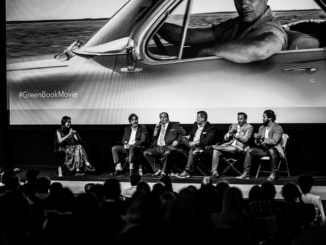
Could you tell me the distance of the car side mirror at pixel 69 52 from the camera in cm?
865

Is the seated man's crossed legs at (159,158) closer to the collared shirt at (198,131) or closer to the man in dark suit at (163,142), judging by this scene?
the man in dark suit at (163,142)

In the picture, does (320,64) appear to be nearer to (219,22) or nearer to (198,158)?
(219,22)

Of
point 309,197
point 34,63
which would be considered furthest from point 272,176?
point 34,63

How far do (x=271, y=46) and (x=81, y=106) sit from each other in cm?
336

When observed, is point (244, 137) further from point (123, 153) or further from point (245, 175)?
point (123, 153)

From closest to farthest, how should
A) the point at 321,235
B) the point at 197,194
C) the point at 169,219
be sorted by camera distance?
the point at 321,235
the point at 169,219
the point at 197,194

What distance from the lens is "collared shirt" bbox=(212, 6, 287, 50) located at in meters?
7.84

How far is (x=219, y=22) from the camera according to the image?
316 inches

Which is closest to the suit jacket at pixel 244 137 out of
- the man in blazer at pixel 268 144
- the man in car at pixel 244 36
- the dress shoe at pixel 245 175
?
the man in blazer at pixel 268 144

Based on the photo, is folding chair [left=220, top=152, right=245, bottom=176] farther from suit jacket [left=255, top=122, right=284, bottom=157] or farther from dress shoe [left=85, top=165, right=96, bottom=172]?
dress shoe [left=85, top=165, right=96, bottom=172]

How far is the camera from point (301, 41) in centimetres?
777

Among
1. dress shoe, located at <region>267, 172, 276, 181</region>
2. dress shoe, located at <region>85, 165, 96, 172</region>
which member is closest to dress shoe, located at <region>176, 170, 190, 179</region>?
dress shoe, located at <region>267, 172, 276, 181</region>

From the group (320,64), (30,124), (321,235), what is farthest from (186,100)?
(321,235)

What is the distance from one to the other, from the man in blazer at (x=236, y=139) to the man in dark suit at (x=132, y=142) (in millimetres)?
1181
